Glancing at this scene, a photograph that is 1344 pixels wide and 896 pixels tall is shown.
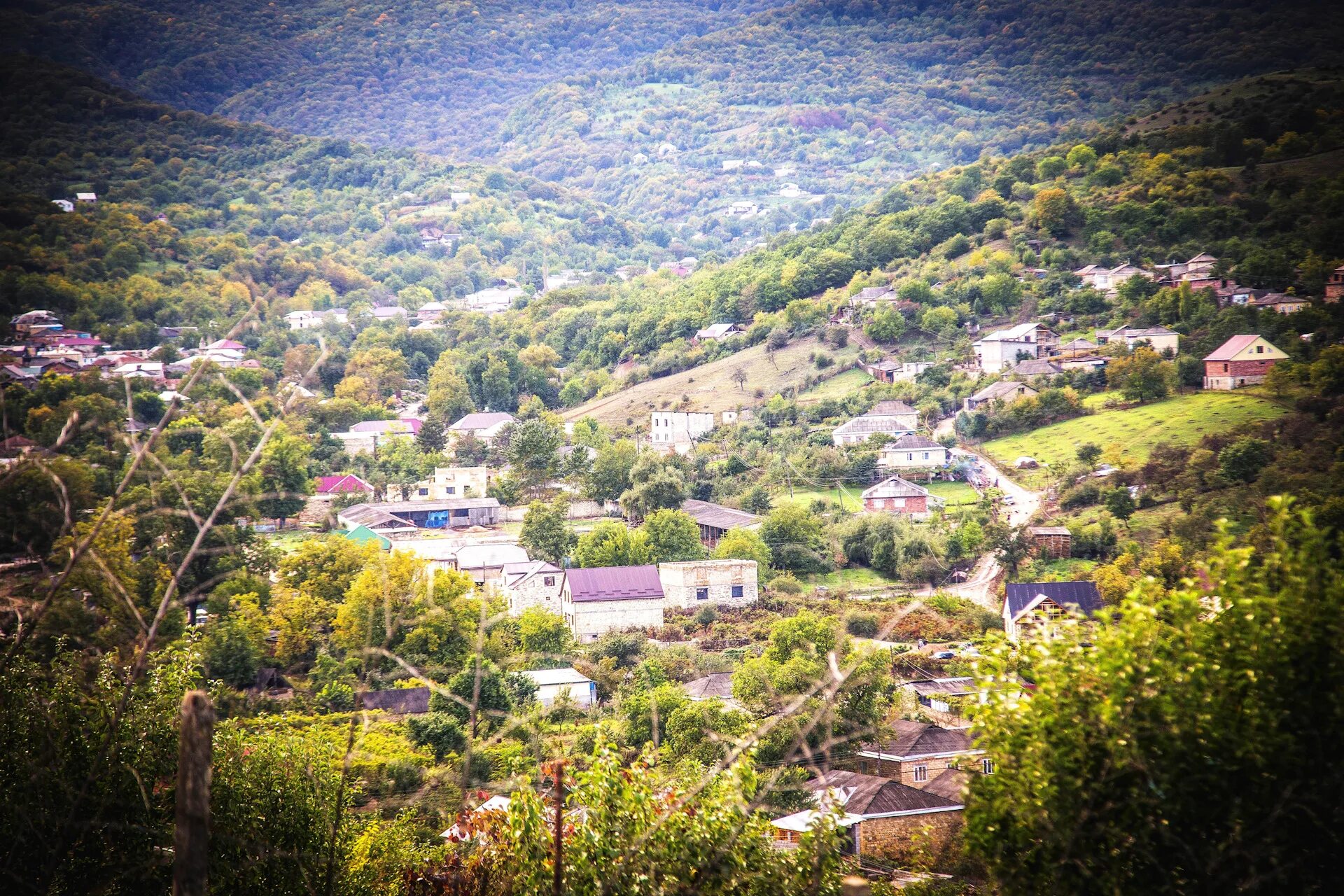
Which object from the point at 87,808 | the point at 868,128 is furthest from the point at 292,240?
the point at 868,128

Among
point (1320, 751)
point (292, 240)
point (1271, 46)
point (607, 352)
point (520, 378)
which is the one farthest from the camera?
point (1271, 46)

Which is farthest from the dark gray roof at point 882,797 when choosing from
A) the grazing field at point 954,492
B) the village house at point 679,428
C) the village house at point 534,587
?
the village house at point 679,428

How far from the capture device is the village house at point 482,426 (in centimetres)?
3959

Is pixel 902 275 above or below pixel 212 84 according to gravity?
below

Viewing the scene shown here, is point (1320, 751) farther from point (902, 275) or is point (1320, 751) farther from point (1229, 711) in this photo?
point (902, 275)

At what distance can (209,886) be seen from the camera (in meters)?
6.79

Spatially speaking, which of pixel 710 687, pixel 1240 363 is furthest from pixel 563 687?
pixel 1240 363

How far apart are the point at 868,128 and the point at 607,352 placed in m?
122

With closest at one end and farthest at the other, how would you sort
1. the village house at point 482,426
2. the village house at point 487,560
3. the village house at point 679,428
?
the village house at point 487,560
the village house at point 679,428
the village house at point 482,426

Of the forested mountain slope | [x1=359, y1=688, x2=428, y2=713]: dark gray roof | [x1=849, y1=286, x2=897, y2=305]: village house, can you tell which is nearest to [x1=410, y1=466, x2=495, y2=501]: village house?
[x1=359, y1=688, x2=428, y2=713]: dark gray roof

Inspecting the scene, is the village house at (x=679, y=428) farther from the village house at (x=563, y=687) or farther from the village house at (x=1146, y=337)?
the village house at (x=563, y=687)

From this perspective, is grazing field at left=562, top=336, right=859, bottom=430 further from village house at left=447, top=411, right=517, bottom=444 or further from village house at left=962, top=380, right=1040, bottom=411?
village house at left=962, top=380, right=1040, bottom=411

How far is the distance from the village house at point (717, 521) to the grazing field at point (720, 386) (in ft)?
31.1

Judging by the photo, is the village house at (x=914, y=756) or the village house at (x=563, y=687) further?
the village house at (x=563, y=687)
